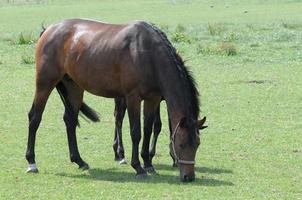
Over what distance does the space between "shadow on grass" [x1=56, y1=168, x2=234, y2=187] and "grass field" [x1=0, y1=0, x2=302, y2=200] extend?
0.01 metres

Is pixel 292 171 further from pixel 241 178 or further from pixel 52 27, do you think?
pixel 52 27

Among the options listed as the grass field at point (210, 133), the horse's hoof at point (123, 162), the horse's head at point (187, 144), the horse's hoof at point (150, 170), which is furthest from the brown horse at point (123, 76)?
the horse's hoof at point (123, 162)

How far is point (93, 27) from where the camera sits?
1065 cm

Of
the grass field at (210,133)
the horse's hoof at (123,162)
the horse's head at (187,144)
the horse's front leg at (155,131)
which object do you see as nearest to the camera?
the grass field at (210,133)

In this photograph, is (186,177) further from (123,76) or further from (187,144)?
(123,76)

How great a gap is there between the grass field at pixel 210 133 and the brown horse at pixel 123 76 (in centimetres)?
50

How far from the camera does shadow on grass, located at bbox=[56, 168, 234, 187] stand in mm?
9570

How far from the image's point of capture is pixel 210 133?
12930mm

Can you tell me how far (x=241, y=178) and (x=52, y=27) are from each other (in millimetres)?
3495

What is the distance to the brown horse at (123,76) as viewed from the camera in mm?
9531

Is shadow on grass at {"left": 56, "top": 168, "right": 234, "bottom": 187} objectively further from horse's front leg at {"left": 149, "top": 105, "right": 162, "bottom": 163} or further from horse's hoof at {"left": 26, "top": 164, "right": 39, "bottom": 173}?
horse's front leg at {"left": 149, "top": 105, "right": 162, "bottom": 163}

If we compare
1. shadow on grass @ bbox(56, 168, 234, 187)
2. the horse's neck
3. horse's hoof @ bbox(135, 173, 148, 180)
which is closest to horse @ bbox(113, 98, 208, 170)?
shadow on grass @ bbox(56, 168, 234, 187)

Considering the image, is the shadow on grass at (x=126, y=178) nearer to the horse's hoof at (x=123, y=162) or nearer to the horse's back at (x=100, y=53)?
the horse's hoof at (x=123, y=162)

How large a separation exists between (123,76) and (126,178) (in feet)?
4.49
